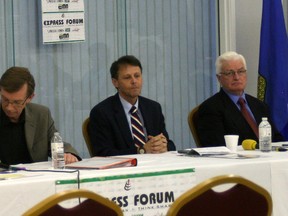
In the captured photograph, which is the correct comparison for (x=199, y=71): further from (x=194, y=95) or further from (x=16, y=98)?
(x=16, y=98)

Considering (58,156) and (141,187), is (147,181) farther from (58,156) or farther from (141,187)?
(58,156)

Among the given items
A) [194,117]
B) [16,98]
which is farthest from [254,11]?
[16,98]

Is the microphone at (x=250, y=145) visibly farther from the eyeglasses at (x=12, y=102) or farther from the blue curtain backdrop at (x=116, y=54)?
the blue curtain backdrop at (x=116, y=54)

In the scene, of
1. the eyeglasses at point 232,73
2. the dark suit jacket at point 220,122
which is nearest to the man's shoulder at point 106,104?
the dark suit jacket at point 220,122

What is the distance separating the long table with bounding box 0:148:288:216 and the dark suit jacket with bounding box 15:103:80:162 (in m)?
0.48

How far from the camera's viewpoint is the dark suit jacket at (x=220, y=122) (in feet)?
18.4

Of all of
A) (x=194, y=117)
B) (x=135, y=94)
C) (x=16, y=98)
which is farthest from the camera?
(x=194, y=117)

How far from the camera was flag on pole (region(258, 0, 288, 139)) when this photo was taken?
→ 6.93 meters

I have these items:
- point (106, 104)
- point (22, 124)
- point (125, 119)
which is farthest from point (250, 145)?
point (22, 124)

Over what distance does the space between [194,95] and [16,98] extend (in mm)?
2890

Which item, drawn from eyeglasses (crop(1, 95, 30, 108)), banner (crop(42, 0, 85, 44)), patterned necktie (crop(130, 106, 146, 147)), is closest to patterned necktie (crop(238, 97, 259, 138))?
patterned necktie (crop(130, 106, 146, 147))

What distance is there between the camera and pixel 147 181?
4055 mm

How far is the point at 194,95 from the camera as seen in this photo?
7.31 metres

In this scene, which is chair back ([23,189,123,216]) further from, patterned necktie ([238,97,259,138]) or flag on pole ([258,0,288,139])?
flag on pole ([258,0,288,139])
